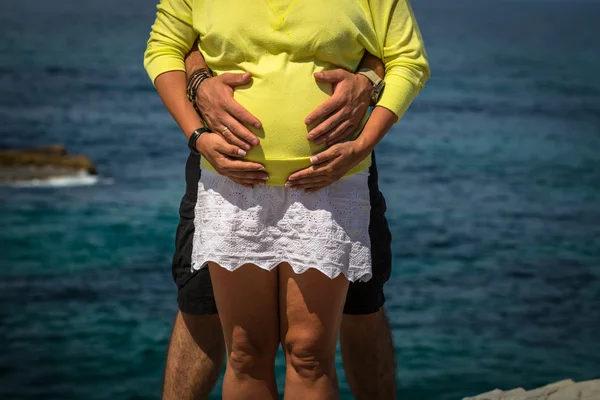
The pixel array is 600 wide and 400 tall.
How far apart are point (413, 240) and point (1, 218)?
16.9 feet

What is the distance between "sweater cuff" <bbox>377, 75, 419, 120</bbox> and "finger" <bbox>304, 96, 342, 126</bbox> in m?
0.18

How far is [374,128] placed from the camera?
3.16m

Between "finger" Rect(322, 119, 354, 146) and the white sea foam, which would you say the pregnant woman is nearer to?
"finger" Rect(322, 119, 354, 146)

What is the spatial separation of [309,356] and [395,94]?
83 cm

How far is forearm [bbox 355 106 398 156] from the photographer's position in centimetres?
312

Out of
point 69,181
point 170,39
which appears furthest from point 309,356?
point 69,181

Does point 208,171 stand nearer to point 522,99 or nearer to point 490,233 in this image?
point 490,233

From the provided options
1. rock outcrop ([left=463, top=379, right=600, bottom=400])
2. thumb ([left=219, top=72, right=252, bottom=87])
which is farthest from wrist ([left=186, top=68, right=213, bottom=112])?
rock outcrop ([left=463, top=379, right=600, bottom=400])

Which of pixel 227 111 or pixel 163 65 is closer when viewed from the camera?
pixel 227 111

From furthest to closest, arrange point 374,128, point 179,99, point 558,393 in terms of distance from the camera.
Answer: point 558,393 → point 179,99 → point 374,128

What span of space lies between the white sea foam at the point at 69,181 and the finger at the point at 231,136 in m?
12.2

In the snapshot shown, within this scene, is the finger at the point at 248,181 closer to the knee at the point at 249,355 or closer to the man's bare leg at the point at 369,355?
the knee at the point at 249,355

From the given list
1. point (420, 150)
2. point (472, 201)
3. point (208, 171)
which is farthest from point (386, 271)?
point (420, 150)

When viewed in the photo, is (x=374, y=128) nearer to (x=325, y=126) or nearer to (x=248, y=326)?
(x=325, y=126)
